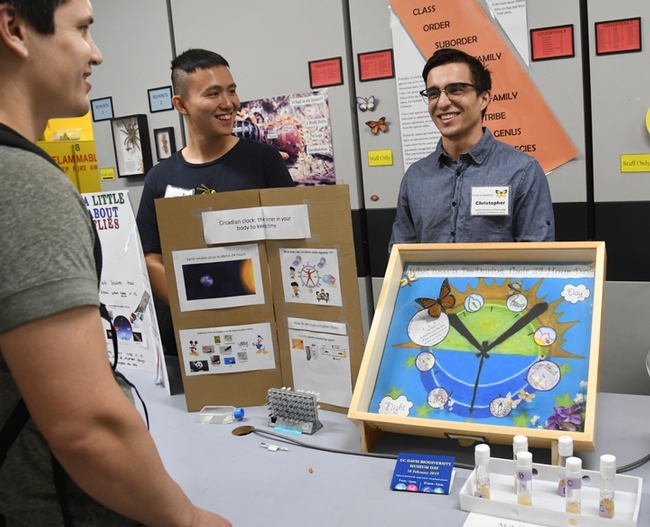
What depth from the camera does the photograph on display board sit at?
5.15 feet

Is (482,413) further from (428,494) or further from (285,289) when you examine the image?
(285,289)

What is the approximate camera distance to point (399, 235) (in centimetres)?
208

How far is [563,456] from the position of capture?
3.52 feet

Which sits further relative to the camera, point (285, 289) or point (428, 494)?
point (285, 289)

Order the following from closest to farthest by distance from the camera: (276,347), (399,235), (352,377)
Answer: (352,377) < (276,347) < (399,235)

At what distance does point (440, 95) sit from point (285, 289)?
2.78ft

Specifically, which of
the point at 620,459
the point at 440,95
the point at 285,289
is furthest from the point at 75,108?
the point at 440,95

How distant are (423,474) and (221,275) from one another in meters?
0.71

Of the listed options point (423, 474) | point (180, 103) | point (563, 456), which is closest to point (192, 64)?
point (180, 103)

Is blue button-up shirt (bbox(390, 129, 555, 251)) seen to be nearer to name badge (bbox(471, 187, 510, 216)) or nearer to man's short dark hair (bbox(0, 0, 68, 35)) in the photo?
name badge (bbox(471, 187, 510, 216))

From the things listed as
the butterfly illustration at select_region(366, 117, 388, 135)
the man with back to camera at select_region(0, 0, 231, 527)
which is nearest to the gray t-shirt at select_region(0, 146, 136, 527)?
the man with back to camera at select_region(0, 0, 231, 527)

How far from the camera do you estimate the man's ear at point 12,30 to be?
718mm

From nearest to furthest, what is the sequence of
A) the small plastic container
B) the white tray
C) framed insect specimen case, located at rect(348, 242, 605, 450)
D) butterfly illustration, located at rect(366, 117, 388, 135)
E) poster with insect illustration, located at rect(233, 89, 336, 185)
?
the white tray
framed insect specimen case, located at rect(348, 242, 605, 450)
the small plastic container
butterfly illustration, located at rect(366, 117, 388, 135)
poster with insect illustration, located at rect(233, 89, 336, 185)

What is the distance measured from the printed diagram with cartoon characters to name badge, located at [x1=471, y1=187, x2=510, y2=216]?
2.01 feet
